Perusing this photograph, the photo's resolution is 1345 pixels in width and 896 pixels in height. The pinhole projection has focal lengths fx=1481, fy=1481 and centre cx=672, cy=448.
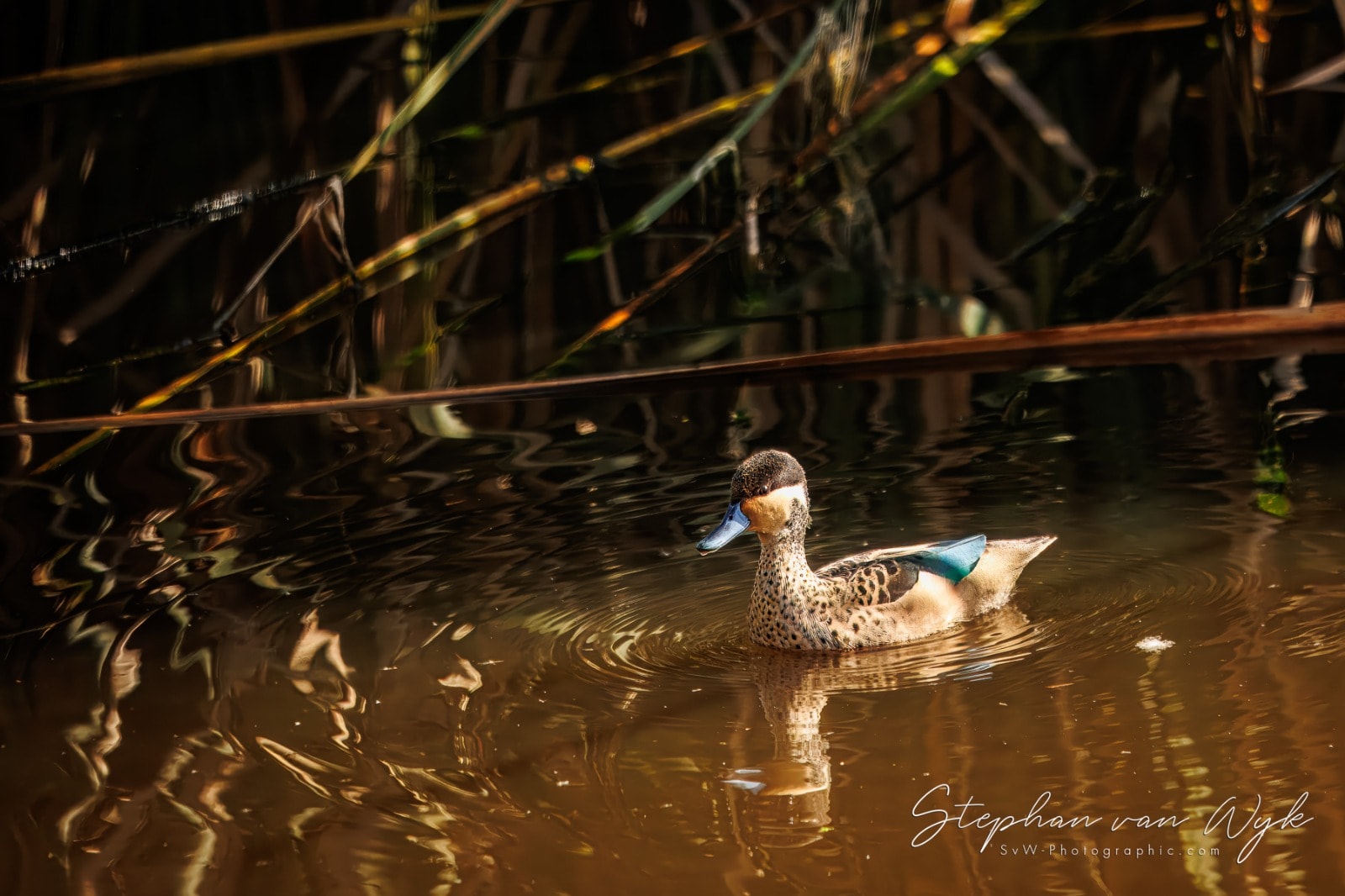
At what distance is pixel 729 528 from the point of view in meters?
3.02

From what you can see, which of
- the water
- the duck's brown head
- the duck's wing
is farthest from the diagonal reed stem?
the duck's wing

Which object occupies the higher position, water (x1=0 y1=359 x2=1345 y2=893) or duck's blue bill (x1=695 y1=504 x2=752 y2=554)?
duck's blue bill (x1=695 y1=504 x2=752 y2=554)

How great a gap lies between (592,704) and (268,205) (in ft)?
17.1

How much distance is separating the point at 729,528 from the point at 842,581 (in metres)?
0.25

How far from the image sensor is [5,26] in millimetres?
7312

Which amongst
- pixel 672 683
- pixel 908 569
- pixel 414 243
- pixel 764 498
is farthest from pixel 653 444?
pixel 672 683

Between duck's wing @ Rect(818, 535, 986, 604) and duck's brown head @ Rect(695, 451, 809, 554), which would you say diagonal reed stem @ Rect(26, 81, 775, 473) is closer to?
duck's brown head @ Rect(695, 451, 809, 554)

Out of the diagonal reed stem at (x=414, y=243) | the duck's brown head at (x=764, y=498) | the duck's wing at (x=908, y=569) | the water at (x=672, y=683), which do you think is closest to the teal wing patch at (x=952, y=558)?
the duck's wing at (x=908, y=569)

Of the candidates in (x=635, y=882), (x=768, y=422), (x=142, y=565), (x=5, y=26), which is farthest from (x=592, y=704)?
(x=5, y=26)

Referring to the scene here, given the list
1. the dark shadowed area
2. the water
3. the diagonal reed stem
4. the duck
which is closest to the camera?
the water

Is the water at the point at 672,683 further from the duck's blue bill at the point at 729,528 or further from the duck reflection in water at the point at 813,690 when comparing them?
the duck's blue bill at the point at 729,528

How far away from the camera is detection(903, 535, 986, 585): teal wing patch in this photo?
299cm

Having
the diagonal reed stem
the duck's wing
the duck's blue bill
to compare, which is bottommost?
the duck's wing

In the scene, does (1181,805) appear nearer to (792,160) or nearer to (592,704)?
(592,704)
